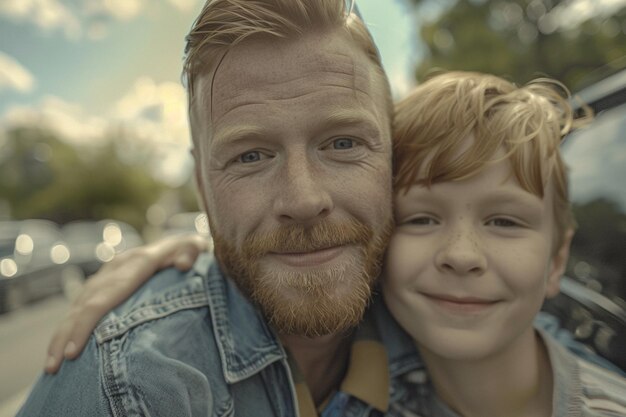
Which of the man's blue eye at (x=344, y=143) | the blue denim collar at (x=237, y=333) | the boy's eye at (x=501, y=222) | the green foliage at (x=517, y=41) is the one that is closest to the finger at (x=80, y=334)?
the blue denim collar at (x=237, y=333)

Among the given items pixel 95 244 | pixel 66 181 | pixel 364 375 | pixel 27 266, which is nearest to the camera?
pixel 364 375

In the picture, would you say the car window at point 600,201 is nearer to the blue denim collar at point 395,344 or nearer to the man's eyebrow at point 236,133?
the blue denim collar at point 395,344

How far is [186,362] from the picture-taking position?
1.42 metres

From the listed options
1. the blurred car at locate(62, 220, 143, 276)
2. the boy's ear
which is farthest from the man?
the blurred car at locate(62, 220, 143, 276)

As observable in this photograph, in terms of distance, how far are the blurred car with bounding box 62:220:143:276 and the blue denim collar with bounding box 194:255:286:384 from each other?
426 inches

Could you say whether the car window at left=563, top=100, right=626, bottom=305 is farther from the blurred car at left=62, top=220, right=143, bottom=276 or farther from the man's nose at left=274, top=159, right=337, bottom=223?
the blurred car at left=62, top=220, right=143, bottom=276

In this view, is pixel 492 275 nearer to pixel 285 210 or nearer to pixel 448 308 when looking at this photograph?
pixel 448 308

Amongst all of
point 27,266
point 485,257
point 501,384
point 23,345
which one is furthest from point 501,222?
point 27,266

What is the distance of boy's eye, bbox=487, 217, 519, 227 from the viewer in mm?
1514

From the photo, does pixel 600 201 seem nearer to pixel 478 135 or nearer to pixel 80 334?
pixel 478 135

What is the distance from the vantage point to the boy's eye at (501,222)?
4.97 ft

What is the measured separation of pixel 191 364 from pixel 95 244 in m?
14.4

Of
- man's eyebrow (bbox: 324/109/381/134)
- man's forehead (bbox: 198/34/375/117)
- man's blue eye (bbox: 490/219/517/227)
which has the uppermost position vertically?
man's forehead (bbox: 198/34/375/117)

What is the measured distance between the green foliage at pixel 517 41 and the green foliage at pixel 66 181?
3099 centimetres
